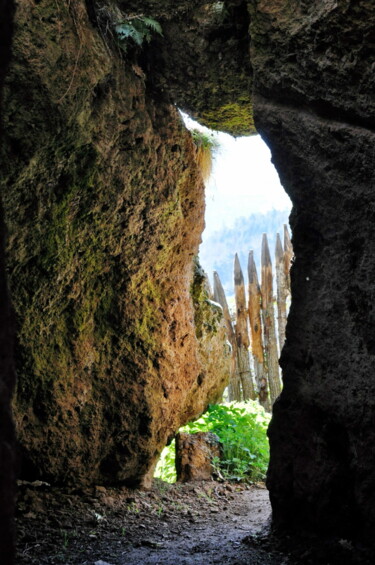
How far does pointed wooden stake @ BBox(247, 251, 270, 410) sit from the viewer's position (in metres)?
8.81

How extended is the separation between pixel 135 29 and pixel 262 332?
6122 mm

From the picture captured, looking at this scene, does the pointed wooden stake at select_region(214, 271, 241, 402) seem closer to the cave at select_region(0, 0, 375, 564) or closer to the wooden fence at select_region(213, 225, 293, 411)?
the wooden fence at select_region(213, 225, 293, 411)

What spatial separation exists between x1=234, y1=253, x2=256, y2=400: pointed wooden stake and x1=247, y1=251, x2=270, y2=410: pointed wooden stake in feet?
0.37

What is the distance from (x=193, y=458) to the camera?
560 cm

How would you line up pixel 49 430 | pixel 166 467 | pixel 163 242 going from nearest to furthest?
pixel 49 430 < pixel 163 242 < pixel 166 467

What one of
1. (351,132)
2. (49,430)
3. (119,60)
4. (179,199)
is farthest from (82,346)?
(351,132)

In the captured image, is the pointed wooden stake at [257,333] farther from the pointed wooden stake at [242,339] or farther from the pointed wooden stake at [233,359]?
the pointed wooden stake at [233,359]

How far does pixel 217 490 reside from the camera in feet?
17.0

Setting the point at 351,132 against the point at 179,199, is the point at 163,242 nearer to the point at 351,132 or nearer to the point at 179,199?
the point at 179,199

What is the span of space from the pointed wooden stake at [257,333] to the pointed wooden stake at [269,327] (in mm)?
96

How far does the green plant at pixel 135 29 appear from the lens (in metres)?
3.53

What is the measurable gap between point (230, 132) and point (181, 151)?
2.17ft

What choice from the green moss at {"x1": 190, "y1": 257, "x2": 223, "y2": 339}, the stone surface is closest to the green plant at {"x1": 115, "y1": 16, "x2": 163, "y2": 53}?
the green moss at {"x1": 190, "y1": 257, "x2": 223, "y2": 339}

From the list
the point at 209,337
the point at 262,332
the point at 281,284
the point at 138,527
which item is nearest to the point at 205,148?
the point at 209,337
